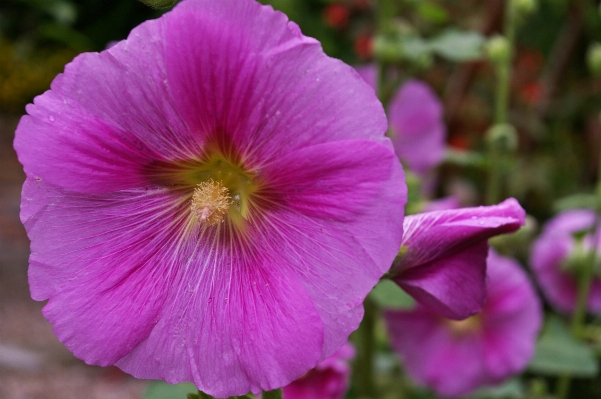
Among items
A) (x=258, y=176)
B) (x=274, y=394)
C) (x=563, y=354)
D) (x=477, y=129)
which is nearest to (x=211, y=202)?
(x=258, y=176)

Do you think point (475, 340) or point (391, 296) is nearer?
point (391, 296)

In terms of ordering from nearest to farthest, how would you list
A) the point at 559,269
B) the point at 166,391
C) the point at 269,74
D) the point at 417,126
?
the point at 269,74 < the point at 166,391 < the point at 559,269 < the point at 417,126

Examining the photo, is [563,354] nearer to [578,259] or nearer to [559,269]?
[578,259]

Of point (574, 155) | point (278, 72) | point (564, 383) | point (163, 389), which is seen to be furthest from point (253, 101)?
point (574, 155)

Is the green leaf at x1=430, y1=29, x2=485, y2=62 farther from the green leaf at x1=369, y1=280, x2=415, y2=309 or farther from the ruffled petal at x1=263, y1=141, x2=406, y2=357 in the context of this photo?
the ruffled petal at x1=263, y1=141, x2=406, y2=357

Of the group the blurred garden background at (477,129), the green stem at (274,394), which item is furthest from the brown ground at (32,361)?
the green stem at (274,394)

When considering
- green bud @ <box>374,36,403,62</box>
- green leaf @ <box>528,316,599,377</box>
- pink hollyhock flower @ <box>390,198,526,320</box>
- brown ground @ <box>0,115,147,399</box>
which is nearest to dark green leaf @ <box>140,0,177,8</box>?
pink hollyhock flower @ <box>390,198,526,320</box>

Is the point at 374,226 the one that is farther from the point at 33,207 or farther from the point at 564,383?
the point at 564,383
